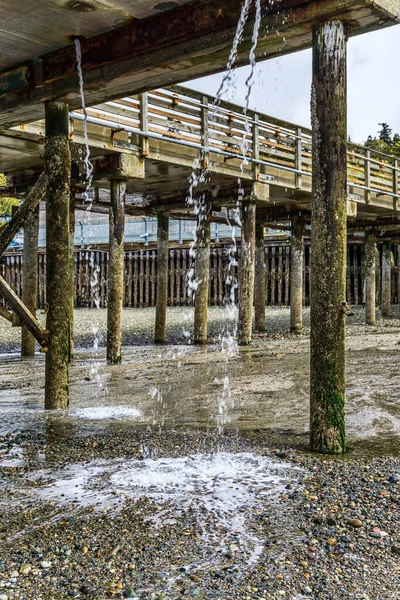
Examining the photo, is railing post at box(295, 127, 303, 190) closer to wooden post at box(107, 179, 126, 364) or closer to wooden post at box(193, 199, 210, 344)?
wooden post at box(193, 199, 210, 344)

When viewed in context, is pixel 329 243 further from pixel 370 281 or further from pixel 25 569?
pixel 370 281

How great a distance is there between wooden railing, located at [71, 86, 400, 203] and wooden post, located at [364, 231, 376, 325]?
18.9ft

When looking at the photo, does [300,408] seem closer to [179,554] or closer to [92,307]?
[179,554]

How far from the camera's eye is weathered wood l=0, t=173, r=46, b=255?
24.8 feet

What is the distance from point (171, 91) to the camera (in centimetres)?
1278

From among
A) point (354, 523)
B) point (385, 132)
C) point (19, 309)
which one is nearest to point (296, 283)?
point (19, 309)

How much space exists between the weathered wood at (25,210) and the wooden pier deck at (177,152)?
109 inches

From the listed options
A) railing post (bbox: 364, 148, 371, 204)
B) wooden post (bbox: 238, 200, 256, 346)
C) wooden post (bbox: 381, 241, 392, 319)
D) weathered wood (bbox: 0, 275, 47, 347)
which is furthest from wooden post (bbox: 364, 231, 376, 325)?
weathered wood (bbox: 0, 275, 47, 347)

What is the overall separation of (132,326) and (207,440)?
51.5ft

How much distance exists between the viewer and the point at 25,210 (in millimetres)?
7543

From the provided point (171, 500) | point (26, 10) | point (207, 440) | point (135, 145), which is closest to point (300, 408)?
point (207, 440)

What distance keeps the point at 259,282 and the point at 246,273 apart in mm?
4790

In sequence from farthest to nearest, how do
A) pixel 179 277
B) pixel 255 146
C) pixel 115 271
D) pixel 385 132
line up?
pixel 385 132, pixel 179 277, pixel 255 146, pixel 115 271

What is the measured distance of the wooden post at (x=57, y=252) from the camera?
7.34 metres
